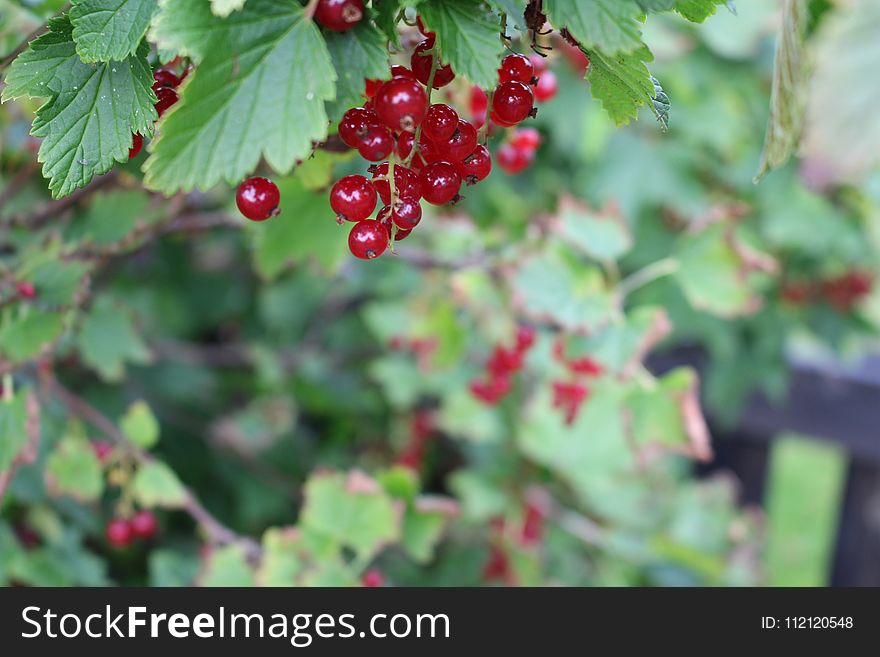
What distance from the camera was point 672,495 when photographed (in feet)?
5.87

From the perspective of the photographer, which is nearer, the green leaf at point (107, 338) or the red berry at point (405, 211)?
the red berry at point (405, 211)

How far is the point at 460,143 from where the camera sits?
53 cm

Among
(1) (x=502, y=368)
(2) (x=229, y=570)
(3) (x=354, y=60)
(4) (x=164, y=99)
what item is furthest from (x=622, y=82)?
(1) (x=502, y=368)

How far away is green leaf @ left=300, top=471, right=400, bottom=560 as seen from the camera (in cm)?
98

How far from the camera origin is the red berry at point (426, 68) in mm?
514

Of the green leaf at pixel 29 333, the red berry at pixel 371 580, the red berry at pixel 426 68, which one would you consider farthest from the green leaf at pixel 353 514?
the red berry at pixel 426 68

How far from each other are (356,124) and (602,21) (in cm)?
16

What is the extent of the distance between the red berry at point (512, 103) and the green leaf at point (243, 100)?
15 centimetres

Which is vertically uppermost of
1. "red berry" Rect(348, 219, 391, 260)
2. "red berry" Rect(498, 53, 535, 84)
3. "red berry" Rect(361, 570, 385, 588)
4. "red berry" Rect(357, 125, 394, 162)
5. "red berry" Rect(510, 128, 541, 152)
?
"red berry" Rect(510, 128, 541, 152)

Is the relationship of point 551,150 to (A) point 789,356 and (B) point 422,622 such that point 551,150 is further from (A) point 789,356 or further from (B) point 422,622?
(B) point 422,622

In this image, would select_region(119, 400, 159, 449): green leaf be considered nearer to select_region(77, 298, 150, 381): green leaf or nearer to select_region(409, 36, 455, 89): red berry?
select_region(77, 298, 150, 381): green leaf

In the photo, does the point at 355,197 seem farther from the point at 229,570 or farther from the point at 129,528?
the point at 129,528

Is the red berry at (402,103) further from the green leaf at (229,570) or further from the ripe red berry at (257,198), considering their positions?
the green leaf at (229,570)

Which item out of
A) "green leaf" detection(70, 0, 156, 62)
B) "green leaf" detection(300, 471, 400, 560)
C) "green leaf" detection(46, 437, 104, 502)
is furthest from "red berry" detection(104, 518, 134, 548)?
"green leaf" detection(70, 0, 156, 62)
